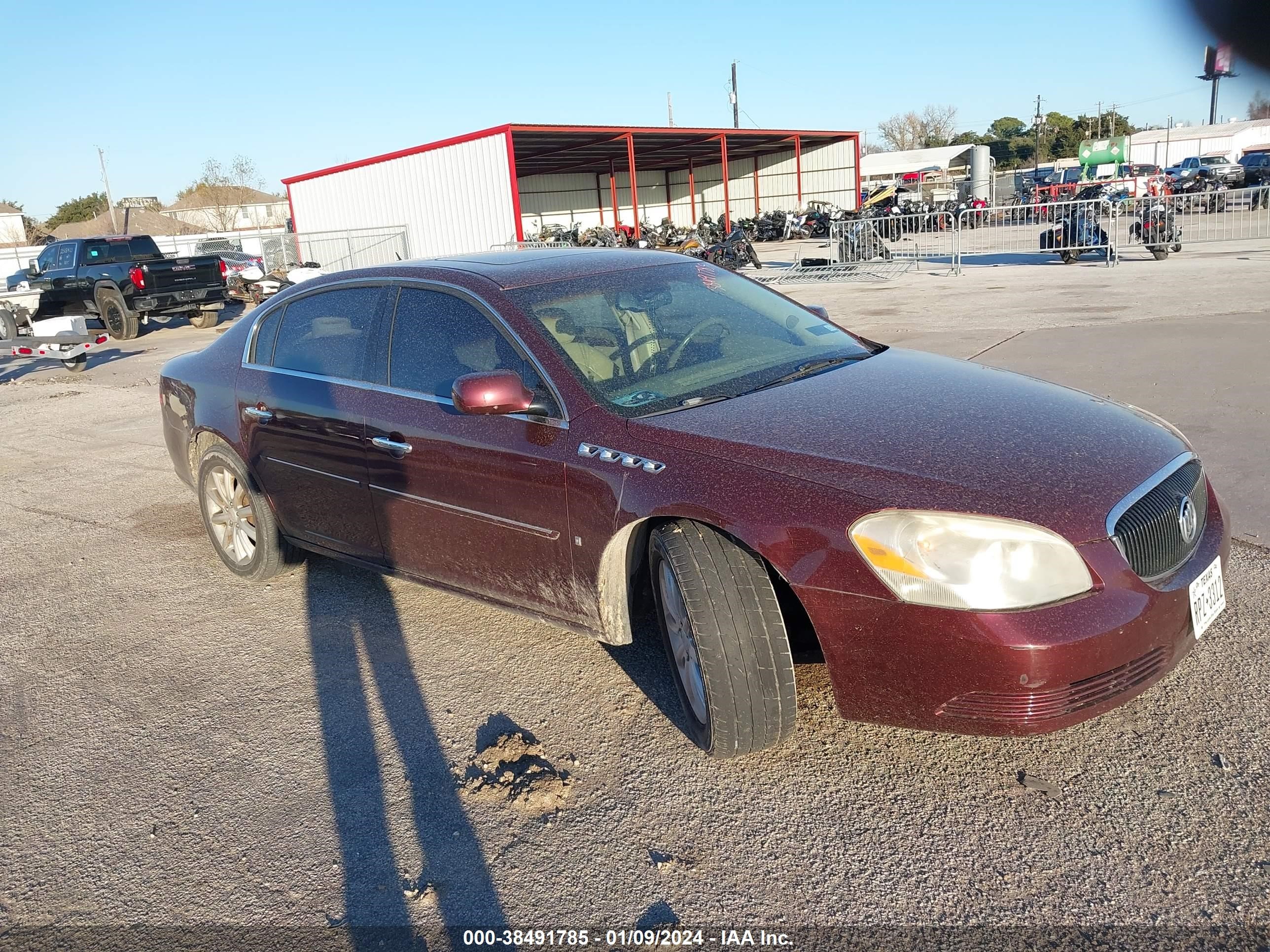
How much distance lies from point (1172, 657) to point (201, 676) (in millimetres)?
3527

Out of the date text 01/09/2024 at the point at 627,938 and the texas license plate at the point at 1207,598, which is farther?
the texas license plate at the point at 1207,598

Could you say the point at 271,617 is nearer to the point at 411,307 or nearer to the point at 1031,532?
the point at 411,307

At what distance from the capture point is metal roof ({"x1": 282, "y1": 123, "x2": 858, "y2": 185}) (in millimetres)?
28453

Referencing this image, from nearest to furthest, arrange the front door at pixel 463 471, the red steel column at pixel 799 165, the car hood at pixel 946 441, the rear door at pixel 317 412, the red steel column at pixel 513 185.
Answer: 1. the car hood at pixel 946 441
2. the front door at pixel 463 471
3. the rear door at pixel 317 412
4. the red steel column at pixel 513 185
5. the red steel column at pixel 799 165

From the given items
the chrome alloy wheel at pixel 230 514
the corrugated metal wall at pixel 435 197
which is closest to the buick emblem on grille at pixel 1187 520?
the chrome alloy wheel at pixel 230 514

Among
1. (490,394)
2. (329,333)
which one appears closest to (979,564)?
(490,394)

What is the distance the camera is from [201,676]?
409 cm

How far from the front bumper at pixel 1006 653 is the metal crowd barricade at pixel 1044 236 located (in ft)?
55.3

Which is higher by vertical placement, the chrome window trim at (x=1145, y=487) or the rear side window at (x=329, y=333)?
the rear side window at (x=329, y=333)

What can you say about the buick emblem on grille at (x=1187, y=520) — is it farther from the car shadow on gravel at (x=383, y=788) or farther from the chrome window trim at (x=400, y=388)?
the car shadow on gravel at (x=383, y=788)

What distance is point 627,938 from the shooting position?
7.97 ft

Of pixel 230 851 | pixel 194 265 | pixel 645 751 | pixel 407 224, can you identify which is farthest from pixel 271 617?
pixel 407 224

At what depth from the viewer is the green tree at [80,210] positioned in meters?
78.2

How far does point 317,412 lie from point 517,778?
1945 millimetres
